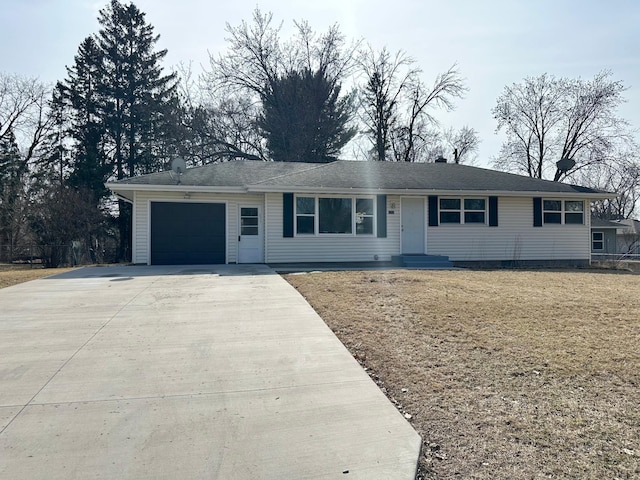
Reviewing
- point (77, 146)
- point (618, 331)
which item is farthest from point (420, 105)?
point (618, 331)

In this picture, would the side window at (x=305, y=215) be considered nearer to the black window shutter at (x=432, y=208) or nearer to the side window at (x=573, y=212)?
the black window shutter at (x=432, y=208)

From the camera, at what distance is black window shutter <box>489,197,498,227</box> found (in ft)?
46.6

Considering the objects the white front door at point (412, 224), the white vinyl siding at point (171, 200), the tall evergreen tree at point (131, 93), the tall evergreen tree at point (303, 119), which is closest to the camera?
the white vinyl siding at point (171, 200)

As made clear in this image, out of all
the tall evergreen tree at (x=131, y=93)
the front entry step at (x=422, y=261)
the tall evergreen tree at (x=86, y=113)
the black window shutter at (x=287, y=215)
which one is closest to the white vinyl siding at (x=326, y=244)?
the black window shutter at (x=287, y=215)

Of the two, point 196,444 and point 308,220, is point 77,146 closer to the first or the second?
point 308,220

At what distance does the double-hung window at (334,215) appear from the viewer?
13195mm

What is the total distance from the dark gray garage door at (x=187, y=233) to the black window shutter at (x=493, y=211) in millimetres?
9066

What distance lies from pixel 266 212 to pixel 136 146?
16.7 meters

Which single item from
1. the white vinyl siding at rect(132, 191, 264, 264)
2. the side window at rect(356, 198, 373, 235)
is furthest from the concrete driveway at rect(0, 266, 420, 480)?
the side window at rect(356, 198, 373, 235)

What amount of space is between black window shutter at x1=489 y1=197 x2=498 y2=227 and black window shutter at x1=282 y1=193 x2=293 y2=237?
22.7ft

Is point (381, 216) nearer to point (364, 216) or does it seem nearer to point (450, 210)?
point (364, 216)

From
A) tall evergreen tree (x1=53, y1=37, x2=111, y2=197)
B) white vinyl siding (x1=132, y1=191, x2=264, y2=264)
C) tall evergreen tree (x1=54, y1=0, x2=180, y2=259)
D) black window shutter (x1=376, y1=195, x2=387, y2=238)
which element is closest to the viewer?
white vinyl siding (x1=132, y1=191, x2=264, y2=264)

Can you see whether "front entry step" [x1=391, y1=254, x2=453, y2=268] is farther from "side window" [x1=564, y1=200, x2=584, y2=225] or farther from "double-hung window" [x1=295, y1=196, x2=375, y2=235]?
"side window" [x1=564, y1=200, x2=584, y2=225]

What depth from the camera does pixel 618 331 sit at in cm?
494
